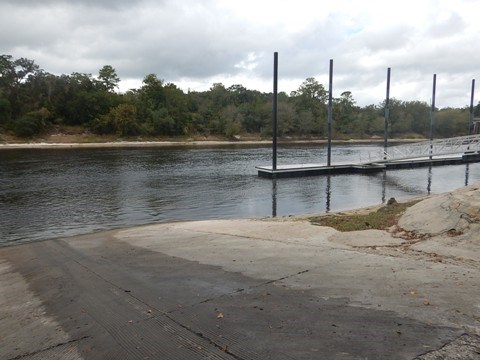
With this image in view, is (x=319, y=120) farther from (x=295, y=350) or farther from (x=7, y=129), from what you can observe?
(x=295, y=350)

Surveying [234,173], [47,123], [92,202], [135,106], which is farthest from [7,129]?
[92,202]

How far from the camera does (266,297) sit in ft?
17.1

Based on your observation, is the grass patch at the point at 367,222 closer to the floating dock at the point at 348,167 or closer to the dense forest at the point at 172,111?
the floating dock at the point at 348,167

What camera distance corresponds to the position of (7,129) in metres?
76.1

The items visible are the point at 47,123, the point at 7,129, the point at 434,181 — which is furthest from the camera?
the point at 47,123

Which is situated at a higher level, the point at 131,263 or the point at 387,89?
the point at 387,89


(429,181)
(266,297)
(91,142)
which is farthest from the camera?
(91,142)

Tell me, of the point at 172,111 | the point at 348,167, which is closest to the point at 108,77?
the point at 172,111

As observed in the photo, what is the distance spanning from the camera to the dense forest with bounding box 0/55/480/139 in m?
84.9

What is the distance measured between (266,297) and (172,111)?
315ft

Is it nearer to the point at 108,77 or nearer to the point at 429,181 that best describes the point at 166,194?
the point at 429,181

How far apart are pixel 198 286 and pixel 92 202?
1626 cm

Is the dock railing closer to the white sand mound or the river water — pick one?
the river water

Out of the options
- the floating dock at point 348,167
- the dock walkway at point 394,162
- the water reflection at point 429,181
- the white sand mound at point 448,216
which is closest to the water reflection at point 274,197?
the floating dock at point 348,167
